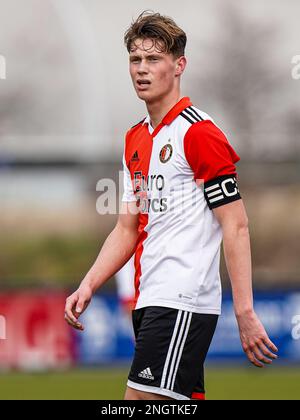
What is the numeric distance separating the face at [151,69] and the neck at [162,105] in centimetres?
4

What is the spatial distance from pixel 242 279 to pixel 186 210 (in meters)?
0.44

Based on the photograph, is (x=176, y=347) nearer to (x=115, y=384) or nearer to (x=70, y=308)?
(x=70, y=308)

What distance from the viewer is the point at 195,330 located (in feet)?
17.0

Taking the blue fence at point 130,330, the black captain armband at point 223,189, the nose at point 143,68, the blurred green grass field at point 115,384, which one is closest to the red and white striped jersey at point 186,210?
the black captain armband at point 223,189

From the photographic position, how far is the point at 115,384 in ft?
44.6

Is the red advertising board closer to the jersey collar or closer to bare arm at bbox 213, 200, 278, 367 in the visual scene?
the jersey collar

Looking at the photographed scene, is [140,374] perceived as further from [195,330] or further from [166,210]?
[166,210]

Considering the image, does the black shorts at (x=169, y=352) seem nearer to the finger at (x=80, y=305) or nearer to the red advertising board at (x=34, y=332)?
the finger at (x=80, y=305)

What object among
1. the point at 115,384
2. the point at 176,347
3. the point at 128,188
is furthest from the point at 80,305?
the point at 115,384

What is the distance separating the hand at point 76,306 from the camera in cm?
532

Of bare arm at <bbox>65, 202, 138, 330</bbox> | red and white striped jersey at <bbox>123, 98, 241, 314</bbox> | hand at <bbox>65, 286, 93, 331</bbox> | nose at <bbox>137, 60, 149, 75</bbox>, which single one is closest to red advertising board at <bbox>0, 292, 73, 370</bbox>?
bare arm at <bbox>65, 202, 138, 330</bbox>

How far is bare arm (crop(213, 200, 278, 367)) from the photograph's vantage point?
16.3ft

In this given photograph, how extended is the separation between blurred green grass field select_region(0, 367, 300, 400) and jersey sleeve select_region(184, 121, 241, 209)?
6.96m

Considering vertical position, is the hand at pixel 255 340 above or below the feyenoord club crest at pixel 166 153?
below
